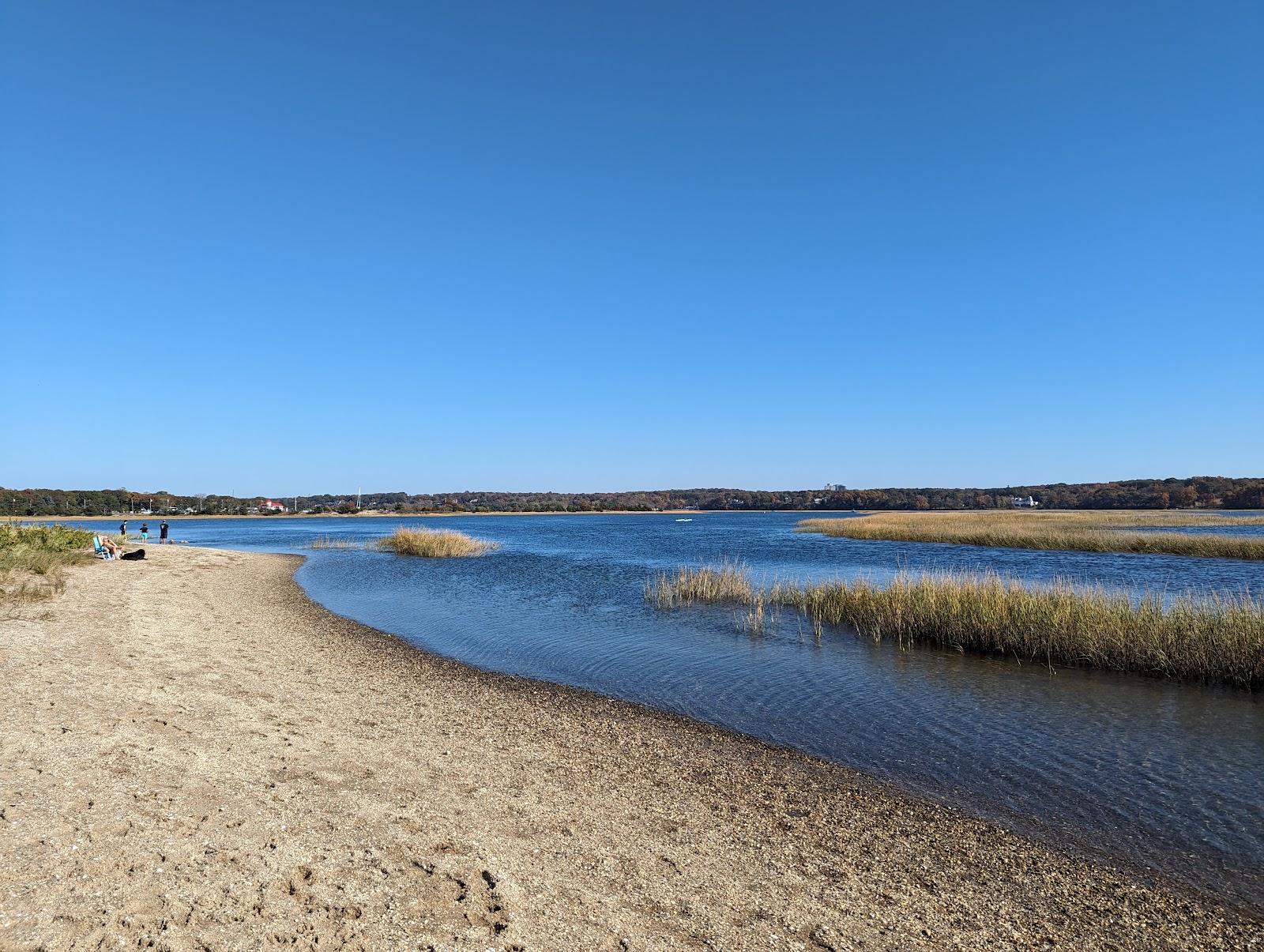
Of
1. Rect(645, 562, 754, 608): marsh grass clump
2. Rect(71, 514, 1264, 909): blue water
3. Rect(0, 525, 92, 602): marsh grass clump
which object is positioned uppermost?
Rect(0, 525, 92, 602): marsh grass clump

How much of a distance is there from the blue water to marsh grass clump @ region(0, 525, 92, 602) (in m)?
6.88

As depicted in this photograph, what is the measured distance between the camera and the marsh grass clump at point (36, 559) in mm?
15812

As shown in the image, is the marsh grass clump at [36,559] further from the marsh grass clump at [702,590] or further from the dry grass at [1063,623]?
the dry grass at [1063,623]

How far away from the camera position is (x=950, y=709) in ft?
34.3

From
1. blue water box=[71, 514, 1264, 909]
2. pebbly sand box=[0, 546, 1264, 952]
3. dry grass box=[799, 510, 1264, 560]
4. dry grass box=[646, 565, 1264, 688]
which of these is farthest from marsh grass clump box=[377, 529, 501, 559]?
pebbly sand box=[0, 546, 1264, 952]

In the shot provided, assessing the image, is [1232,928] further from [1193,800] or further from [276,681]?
[276,681]

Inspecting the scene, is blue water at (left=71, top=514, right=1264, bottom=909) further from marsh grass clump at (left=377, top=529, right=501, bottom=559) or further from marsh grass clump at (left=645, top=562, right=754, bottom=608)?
marsh grass clump at (left=377, top=529, right=501, bottom=559)

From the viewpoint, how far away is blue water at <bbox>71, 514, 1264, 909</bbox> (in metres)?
6.70

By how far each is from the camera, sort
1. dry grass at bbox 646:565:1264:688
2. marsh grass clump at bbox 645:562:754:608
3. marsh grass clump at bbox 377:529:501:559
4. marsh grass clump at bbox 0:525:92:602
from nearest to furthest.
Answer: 1. dry grass at bbox 646:565:1264:688
2. marsh grass clump at bbox 0:525:92:602
3. marsh grass clump at bbox 645:562:754:608
4. marsh grass clump at bbox 377:529:501:559

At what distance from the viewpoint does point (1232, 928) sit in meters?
4.86

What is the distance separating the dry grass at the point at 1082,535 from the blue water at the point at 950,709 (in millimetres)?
12107

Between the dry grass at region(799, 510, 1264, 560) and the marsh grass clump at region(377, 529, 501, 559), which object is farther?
the marsh grass clump at region(377, 529, 501, 559)

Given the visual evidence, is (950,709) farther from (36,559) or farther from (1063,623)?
(36,559)

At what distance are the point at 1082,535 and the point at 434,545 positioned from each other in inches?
1541
